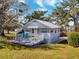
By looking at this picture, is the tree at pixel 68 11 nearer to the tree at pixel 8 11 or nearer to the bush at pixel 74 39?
the bush at pixel 74 39

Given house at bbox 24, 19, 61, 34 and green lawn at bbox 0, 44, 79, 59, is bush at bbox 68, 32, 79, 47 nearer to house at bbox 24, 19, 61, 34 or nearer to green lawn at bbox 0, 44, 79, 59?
green lawn at bbox 0, 44, 79, 59

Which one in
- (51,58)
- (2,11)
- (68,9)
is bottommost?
(51,58)

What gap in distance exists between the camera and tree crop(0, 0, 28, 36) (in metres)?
22.3

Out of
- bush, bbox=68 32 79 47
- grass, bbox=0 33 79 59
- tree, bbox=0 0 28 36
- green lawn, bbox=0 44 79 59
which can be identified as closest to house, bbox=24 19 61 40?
bush, bbox=68 32 79 47

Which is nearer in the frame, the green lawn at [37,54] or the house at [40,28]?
the green lawn at [37,54]

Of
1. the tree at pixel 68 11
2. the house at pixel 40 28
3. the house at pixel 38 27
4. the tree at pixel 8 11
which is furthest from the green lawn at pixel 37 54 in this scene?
the tree at pixel 68 11

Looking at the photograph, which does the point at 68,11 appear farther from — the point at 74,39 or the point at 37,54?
the point at 37,54

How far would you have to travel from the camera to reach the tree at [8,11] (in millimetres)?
22344

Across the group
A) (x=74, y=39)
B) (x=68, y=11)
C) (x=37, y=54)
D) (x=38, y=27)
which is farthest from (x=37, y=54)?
(x=68, y=11)

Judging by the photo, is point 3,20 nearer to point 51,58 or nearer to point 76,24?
point 51,58

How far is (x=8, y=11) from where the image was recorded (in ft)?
78.1

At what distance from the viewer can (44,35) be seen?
97.5ft

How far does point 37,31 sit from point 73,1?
44.4ft

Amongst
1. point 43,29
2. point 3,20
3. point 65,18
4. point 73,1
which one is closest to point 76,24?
point 65,18
